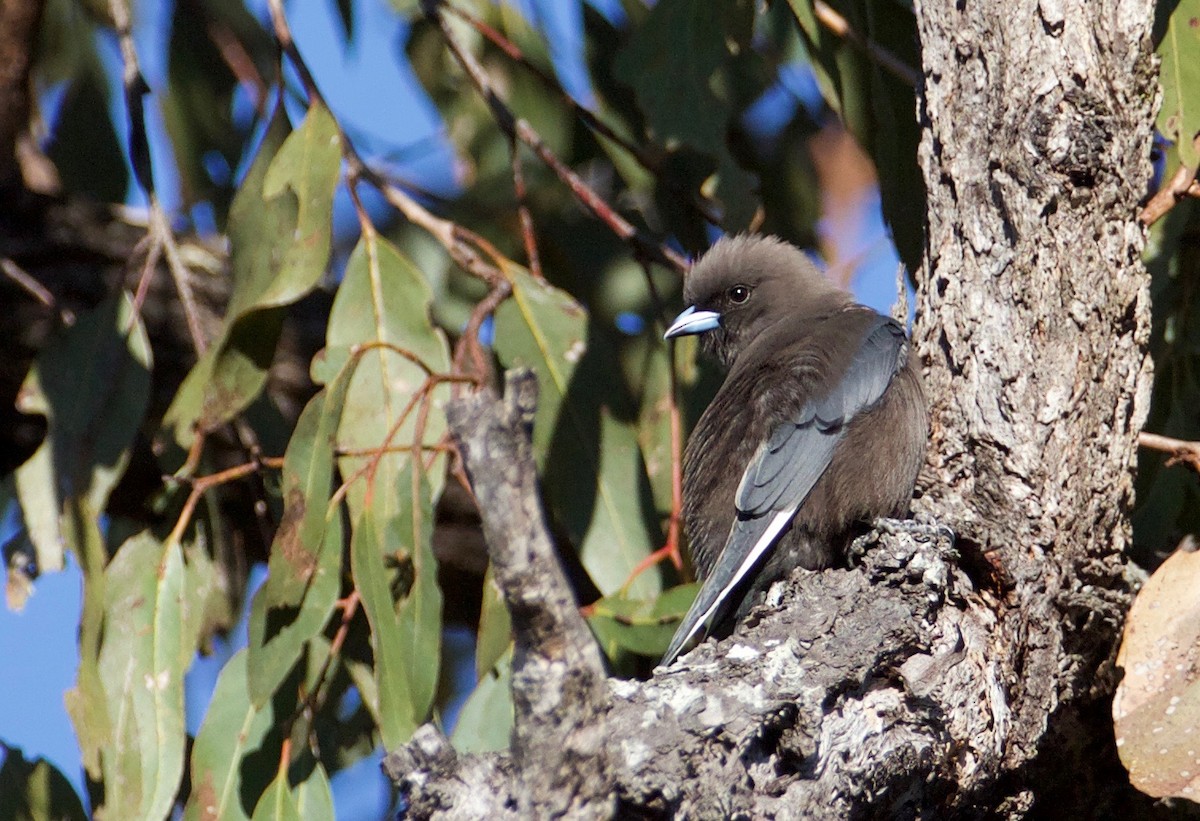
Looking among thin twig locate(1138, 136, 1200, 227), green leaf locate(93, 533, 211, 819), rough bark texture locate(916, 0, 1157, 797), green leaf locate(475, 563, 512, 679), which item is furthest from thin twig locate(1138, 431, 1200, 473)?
green leaf locate(93, 533, 211, 819)

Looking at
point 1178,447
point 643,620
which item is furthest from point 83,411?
point 1178,447

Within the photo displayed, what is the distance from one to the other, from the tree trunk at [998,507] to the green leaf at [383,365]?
3.85ft

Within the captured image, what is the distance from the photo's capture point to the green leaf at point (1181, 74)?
347cm

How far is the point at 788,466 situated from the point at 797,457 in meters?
0.04

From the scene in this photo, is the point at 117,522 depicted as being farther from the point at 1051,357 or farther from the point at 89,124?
the point at 1051,357

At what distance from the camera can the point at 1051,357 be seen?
3076mm

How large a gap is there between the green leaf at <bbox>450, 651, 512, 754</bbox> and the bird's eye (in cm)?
134

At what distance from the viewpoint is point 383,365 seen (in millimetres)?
4020

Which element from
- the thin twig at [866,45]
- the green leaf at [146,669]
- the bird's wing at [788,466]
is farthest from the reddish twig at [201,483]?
the thin twig at [866,45]

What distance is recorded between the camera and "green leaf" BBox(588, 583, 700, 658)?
144 inches

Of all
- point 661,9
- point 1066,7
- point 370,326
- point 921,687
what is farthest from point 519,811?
point 661,9

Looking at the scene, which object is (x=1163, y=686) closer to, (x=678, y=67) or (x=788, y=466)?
(x=788, y=466)

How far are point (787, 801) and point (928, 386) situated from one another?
50.9 inches

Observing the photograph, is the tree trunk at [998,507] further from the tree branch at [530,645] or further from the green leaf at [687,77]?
the green leaf at [687,77]
